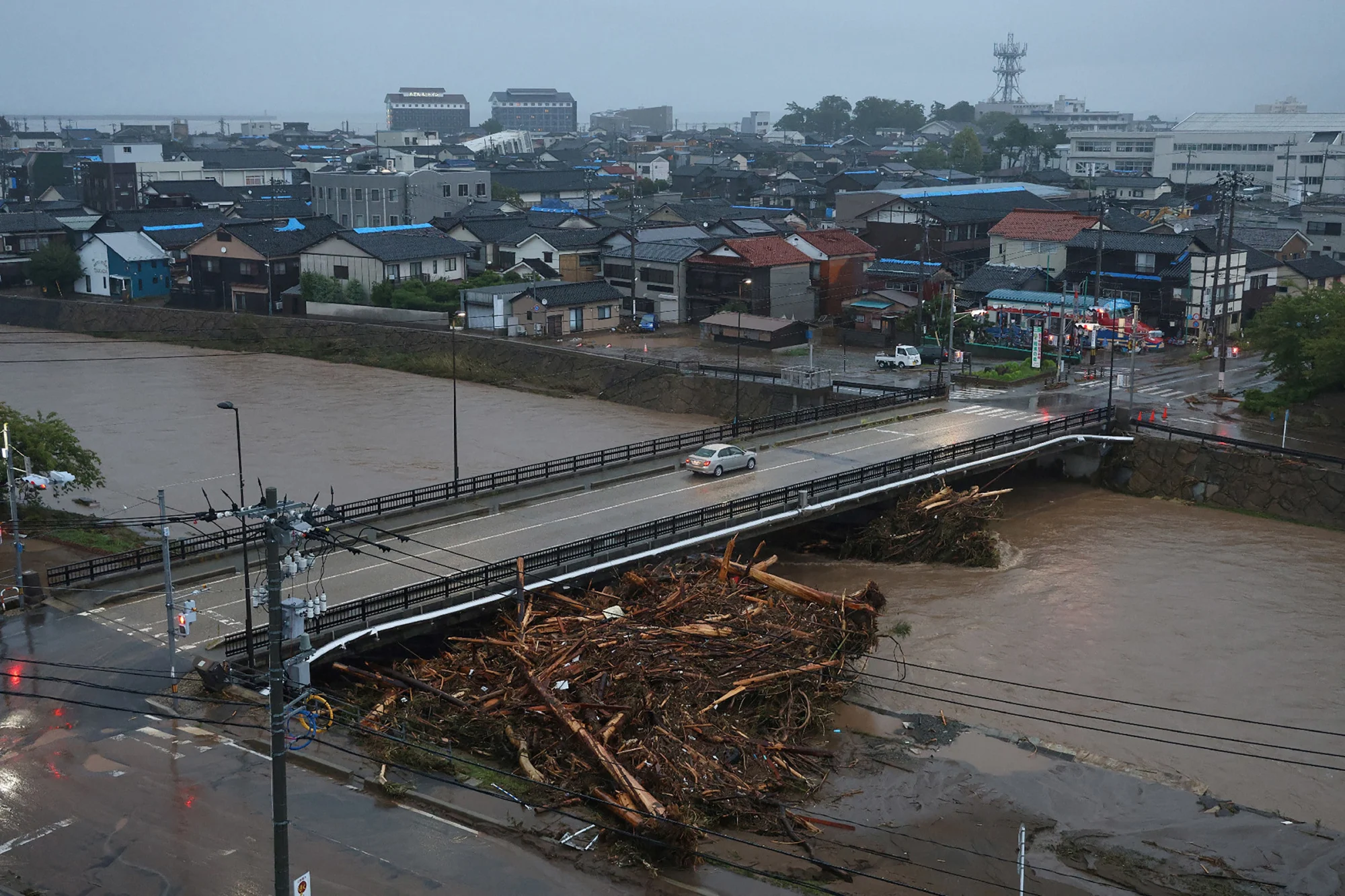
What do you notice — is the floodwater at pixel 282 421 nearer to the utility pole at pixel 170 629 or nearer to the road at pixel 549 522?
the road at pixel 549 522

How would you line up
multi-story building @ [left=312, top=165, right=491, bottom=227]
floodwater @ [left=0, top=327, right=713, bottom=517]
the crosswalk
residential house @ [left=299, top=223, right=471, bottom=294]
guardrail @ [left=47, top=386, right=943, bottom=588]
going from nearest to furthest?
guardrail @ [left=47, top=386, right=943, bottom=588], floodwater @ [left=0, top=327, right=713, bottom=517], the crosswalk, residential house @ [left=299, top=223, right=471, bottom=294], multi-story building @ [left=312, top=165, right=491, bottom=227]

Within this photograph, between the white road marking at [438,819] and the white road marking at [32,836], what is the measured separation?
3612 millimetres

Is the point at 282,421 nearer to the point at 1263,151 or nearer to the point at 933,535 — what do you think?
the point at 933,535

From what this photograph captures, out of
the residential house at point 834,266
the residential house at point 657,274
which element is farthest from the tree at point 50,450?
the residential house at point 834,266

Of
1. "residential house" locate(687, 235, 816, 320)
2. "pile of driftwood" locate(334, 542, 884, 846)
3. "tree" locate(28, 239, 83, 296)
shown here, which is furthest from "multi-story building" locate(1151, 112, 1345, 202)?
"pile of driftwood" locate(334, 542, 884, 846)

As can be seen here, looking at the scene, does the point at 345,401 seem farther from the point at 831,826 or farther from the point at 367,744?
the point at 831,826

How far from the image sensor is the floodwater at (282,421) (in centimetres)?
3203

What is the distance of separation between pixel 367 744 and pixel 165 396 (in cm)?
A: 3033

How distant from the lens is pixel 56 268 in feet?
199

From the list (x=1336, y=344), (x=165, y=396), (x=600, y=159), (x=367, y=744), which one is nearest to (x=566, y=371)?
(x=165, y=396)

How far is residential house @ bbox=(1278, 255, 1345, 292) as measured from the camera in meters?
51.5

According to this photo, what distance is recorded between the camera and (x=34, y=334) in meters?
56.3

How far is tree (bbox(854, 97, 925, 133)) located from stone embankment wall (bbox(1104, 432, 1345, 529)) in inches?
6075

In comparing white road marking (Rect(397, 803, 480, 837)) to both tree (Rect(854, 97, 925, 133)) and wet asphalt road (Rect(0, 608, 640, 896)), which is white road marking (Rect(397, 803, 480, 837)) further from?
tree (Rect(854, 97, 925, 133))
